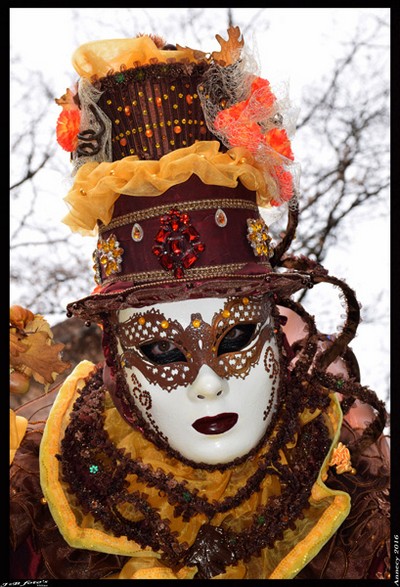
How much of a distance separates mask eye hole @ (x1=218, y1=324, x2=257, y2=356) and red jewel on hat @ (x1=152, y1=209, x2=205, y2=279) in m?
0.23

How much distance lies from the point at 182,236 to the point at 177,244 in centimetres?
3

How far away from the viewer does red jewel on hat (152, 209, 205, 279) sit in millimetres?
2018

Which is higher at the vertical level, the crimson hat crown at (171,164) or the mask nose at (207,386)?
the crimson hat crown at (171,164)

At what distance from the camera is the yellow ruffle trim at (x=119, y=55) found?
210 cm

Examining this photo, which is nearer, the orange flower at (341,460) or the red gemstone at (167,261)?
the red gemstone at (167,261)

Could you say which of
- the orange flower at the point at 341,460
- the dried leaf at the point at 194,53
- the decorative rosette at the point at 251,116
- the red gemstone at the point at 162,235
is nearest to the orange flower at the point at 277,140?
the decorative rosette at the point at 251,116

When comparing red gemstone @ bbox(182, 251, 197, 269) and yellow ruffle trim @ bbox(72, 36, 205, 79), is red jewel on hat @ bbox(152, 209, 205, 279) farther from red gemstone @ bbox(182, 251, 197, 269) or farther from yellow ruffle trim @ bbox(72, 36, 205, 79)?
yellow ruffle trim @ bbox(72, 36, 205, 79)

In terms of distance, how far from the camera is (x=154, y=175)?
2000 millimetres

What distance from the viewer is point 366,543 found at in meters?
2.15

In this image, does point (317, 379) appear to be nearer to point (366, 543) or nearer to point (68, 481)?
point (366, 543)

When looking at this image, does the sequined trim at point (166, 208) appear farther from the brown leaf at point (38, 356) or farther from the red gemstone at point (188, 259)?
the brown leaf at point (38, 356)

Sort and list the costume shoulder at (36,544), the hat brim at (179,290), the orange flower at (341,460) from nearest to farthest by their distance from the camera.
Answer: the hat brim at (179,290) < the costume shoulder at (36,544) < the orange flower at (341,460)

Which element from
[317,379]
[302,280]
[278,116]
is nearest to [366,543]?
[317,379]

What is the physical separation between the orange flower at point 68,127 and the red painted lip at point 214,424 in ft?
2.93
